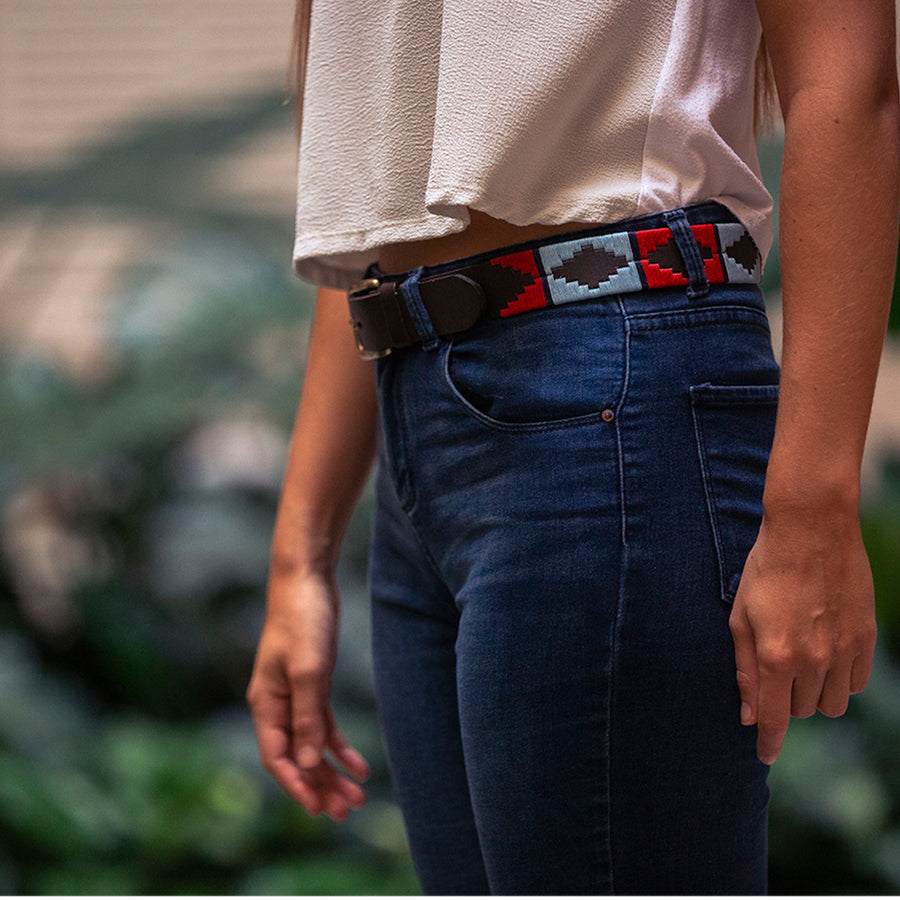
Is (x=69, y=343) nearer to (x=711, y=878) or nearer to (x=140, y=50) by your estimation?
(x=140, y=50)

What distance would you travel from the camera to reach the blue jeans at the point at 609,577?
49 centimetres

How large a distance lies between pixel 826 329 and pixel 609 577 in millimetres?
152

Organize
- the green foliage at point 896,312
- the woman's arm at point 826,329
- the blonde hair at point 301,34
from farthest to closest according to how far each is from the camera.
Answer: the green foliage at point 896,312
the blonde hair at point 301,34
the woman's arm at point 826,329

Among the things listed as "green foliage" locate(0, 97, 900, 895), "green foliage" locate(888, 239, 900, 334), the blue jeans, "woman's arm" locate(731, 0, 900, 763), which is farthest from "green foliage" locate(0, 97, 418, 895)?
"woman's arm" locate(731, 0, 900, 763)

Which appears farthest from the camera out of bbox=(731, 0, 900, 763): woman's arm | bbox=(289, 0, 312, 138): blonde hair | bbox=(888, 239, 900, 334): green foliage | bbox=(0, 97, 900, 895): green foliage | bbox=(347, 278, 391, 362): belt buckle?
bbox=(0, 97, 900, 895): green foliage

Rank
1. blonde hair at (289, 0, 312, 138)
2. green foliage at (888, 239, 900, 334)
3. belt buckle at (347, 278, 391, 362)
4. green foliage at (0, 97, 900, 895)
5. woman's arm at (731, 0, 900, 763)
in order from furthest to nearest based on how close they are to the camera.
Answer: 1. green foliage at (0, 97, 900, 895)
2. green foliage at (888, 239, 900, 334)
3. blonde hair at (289, 0, 312, 138)
4. belt buckle at (347, 278, 391, 362)
5. woman's arm at (731, 0, 900, 763)

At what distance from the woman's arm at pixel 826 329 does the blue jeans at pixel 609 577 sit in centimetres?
4

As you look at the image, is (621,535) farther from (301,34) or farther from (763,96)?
(301,34)

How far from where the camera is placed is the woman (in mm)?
465

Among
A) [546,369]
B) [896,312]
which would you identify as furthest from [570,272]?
[896,312]

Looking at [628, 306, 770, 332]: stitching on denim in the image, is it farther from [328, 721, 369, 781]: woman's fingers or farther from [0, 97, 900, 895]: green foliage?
[0, 97, 900, 895]: green foliage

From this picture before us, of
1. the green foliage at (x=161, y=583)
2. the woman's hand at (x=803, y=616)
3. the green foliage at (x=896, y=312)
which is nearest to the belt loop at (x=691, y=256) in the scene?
the woman's hand at (x=803, y=616)

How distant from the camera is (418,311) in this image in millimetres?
542

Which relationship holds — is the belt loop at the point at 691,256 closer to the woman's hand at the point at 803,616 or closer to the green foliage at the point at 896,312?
the woman's hand at the point at 803,616
